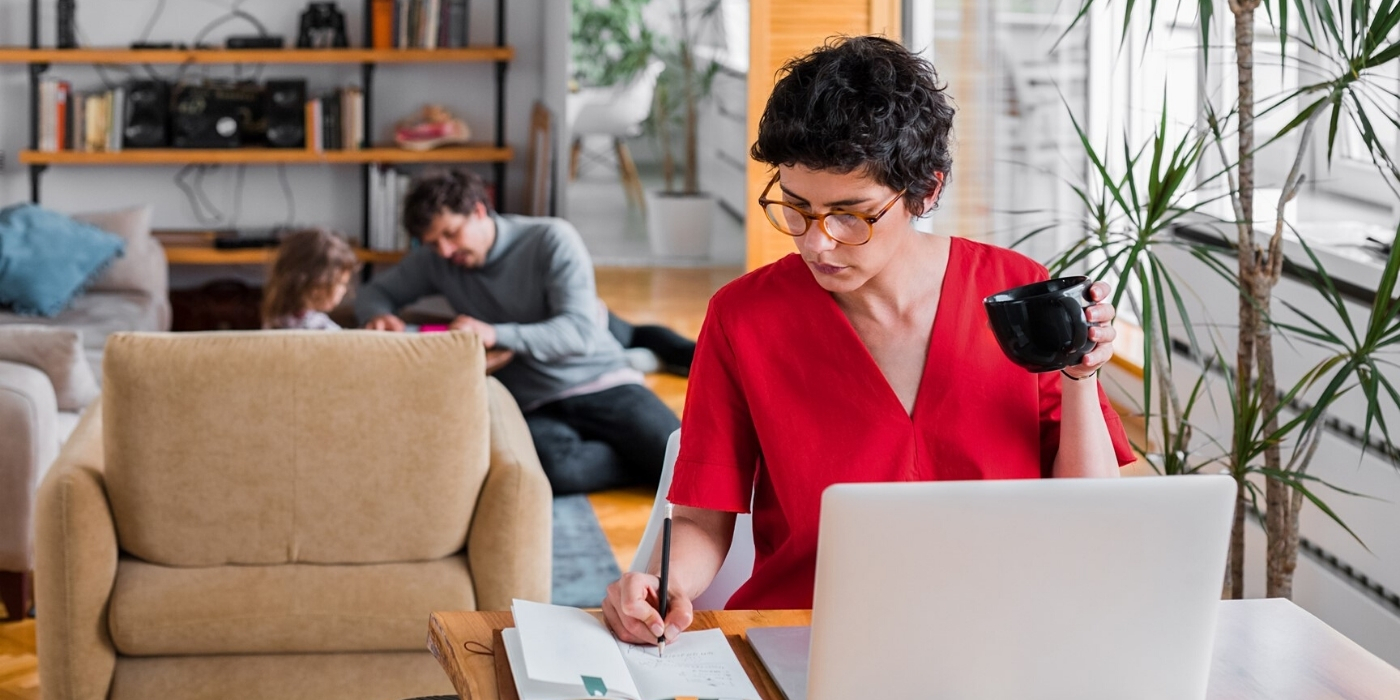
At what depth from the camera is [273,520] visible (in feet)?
8.26

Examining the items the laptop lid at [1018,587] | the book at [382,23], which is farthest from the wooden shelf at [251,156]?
the laptop lid at [1018,587]

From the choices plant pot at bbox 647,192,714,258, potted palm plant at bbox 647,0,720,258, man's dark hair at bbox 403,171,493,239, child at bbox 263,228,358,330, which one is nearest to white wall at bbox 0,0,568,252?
potted palm plant at bbox 647,0,720,258

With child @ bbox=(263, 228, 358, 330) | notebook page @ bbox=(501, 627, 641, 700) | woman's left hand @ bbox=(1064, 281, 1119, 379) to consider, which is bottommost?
notebook page @ bbox=(501, 627, 641, 700)

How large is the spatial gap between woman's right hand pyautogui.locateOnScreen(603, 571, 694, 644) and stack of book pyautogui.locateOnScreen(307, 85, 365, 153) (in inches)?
208

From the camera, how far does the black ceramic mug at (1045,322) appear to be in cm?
129

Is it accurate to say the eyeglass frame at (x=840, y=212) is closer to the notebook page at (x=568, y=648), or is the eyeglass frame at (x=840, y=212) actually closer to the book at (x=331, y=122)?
the notebook page at (x=568, y=648)

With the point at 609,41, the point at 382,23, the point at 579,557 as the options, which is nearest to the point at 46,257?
the point at 382,23

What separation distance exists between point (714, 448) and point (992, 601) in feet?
1.77

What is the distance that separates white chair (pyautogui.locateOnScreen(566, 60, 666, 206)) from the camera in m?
6.87

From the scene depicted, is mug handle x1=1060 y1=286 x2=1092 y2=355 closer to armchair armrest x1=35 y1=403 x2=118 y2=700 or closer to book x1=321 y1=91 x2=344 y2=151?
armchair armrest x1=35 y1=403 x2=118 y2=700

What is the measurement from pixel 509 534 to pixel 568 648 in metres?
1.30

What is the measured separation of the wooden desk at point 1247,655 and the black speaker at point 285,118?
5.25 m

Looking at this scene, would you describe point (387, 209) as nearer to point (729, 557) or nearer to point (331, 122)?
point (331, 122)

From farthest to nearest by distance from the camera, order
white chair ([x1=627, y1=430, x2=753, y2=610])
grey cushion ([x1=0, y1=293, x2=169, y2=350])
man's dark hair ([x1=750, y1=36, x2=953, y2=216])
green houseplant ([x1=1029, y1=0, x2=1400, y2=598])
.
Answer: grey cushion ([x1=0, y1=293, x2=169, y2=350]) → green houseplant ([x1=1029, y1=0, x2=1400, y2=598]) → white chair ([x1=627, y1=430, x2=753, y2=610]) → man's dark hair ([x1=750, y1=36, x2=953, y2=216])
